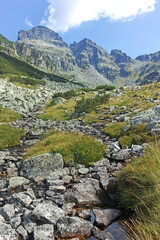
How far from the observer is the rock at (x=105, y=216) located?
193 inches

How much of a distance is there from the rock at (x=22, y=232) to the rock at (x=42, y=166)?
13.8 feet

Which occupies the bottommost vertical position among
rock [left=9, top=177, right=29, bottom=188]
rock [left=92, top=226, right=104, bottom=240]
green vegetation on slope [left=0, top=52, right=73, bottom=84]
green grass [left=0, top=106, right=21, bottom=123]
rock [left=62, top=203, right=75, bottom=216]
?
rock [left=9, top=177, right=29, bottom=188]

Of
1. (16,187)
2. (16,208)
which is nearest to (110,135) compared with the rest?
(16,187)

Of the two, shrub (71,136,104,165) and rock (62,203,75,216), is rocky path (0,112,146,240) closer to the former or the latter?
rock (62,203,75,216)

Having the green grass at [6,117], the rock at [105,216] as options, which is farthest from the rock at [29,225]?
the green grass at [6,117]

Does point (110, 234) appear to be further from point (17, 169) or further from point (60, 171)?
point (17, 169)

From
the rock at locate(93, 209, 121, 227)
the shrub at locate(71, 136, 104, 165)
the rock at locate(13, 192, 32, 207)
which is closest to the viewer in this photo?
the rock at locate(93, 209, 121, 227)

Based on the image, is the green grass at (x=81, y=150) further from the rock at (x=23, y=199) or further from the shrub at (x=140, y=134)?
the rock at (x=23, y=199)

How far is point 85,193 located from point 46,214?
2092 mm

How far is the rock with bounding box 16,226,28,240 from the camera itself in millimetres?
4192

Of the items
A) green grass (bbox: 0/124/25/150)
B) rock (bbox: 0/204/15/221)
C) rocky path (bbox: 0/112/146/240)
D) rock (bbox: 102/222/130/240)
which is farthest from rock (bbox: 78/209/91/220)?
green grass (bbox: 0/124/25/150)

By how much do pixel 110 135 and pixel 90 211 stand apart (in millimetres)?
10636

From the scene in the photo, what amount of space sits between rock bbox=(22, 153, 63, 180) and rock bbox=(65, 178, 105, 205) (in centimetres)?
273

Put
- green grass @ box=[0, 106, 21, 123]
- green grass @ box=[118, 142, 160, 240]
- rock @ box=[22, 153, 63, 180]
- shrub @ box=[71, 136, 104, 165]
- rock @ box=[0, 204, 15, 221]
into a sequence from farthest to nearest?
green grass @ box=[0, 106, 21, 123] < shrub @ box=[71, 136, 104, 165] < rock @ box=[22, 153, 63, 180] < rock @ box=[0, 204, 15, 221] < green grass @ box=[118, 142, 160, 240]
